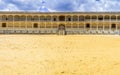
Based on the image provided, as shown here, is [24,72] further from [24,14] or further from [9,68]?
[24,14]

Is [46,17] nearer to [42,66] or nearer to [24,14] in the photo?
[24,14]

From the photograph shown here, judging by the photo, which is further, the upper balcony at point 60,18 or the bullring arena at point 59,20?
the upper balcony at point 60,18

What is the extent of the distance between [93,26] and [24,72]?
3120 inches

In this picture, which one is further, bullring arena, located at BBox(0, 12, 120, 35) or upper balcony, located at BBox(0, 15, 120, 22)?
upper balcony, located at BBox(0, 15, 120, 22)

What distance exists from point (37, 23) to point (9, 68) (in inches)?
3068

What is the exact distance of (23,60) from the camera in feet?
72.9

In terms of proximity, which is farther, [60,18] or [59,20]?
[60,18]

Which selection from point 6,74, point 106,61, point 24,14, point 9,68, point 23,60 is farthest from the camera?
point 24,14

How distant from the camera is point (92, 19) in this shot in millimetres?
95875

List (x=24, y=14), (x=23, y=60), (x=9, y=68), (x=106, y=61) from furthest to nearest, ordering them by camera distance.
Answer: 1. (x=24, y=14)
2. (x=23, y=60)
3. (x=106, y=61)
4. (x=9, y=68)

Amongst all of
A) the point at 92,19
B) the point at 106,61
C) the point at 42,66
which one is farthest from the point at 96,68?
the point at 92,19

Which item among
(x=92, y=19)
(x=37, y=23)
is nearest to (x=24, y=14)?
(x=37, y=23)

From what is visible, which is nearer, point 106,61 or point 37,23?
point 106,61

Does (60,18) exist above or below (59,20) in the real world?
above
